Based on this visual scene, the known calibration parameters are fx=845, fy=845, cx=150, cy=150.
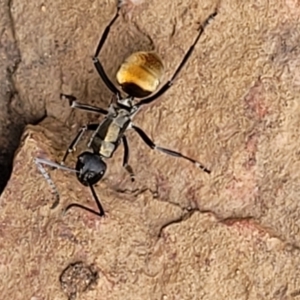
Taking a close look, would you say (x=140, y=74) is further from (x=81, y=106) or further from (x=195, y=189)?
(x=195, y=189)

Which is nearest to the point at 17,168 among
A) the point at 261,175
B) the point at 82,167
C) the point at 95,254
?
the point at 82,167

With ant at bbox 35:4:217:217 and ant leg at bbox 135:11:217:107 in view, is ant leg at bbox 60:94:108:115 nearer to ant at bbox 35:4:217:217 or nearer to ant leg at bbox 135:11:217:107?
ant at bbox 35:4:217:217

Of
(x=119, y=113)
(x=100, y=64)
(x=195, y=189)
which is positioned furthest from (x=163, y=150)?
(x=100, y=64)

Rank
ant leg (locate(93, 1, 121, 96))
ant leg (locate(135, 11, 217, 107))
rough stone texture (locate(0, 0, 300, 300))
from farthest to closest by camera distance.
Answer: ant leg (locate(93, 1, 121, 96)), ant leg (locate(135, 11, 217, 107)), rough stone texture (locate(0, 0, 300, 300))

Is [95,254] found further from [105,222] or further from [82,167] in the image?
[82,167]

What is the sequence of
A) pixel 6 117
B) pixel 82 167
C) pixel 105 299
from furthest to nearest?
1. pixel 6 117
2. pixel 82 167
3. pixel 105 299

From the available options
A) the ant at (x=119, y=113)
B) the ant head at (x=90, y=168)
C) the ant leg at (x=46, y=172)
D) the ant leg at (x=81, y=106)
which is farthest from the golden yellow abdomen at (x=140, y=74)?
the ant leg at (x=46, y=172)

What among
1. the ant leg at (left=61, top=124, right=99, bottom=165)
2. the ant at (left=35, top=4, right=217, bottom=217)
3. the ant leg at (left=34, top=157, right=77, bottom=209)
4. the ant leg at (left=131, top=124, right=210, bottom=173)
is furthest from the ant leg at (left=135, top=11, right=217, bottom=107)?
the ant leg at (left=34, top=157, right=77, bottom=209)
